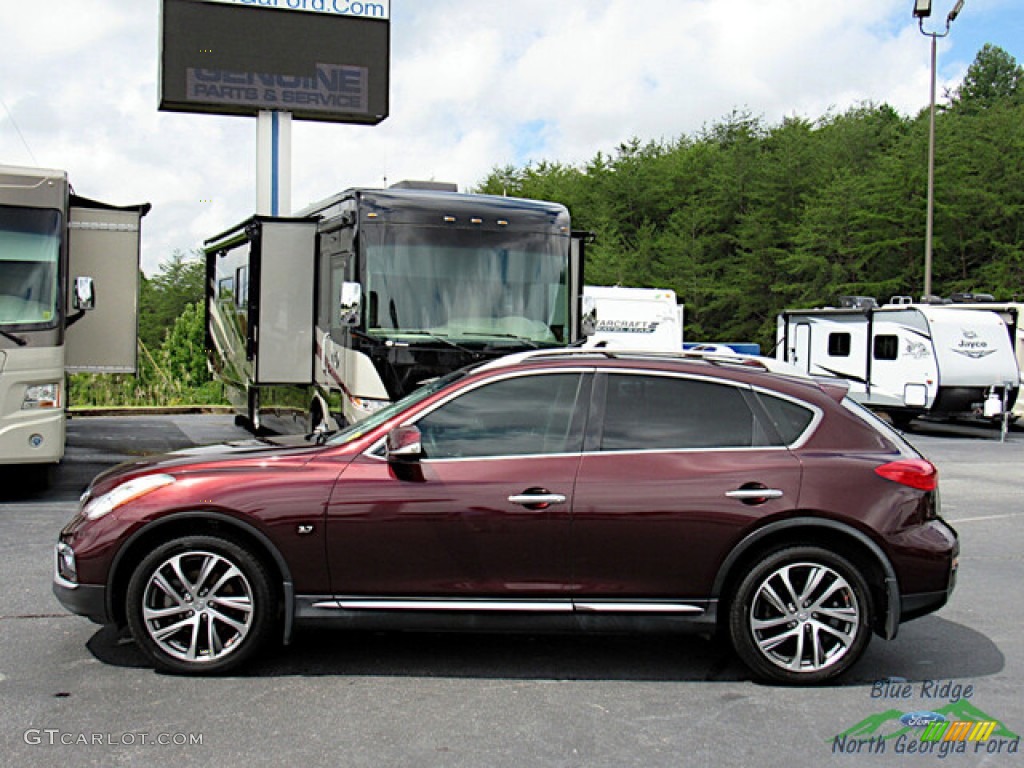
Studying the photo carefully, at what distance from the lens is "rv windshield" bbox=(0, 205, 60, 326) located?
10.1m

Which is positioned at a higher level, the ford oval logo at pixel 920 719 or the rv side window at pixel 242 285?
the rv side window at pixel 242 285

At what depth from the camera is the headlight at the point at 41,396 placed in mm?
10008

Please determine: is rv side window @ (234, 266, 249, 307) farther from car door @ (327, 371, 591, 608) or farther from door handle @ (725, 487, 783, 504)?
door handle @ (725, 487, 783, 504)

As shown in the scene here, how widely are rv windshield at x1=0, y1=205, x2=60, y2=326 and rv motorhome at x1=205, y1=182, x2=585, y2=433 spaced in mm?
2689

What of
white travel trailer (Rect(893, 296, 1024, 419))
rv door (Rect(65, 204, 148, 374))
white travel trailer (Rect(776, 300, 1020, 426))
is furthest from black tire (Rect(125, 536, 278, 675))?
white travel trailer (Rect(893, 296, 1024, 419))

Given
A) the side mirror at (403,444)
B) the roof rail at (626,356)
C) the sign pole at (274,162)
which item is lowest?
the side mirror at (403,444)

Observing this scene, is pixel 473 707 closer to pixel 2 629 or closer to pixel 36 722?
pixel 36 722

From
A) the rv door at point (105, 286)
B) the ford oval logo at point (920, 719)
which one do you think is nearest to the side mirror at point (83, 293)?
the rv door at point (105, 286)

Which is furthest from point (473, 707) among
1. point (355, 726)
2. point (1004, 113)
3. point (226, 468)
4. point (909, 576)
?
point (1004, 113)

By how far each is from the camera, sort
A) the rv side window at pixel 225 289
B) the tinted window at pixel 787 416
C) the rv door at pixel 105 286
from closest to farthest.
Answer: the tinted window at pixel 787 416 < the rv door at pixel 105 286 < the rv side window at pixel 225 289

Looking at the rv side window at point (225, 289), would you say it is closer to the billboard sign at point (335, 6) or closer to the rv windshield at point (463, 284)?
the rv windshield at point (463, 284)

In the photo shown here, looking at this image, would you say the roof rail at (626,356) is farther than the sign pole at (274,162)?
No

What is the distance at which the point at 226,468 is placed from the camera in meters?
5.39

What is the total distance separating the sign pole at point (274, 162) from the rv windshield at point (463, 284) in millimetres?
11714
